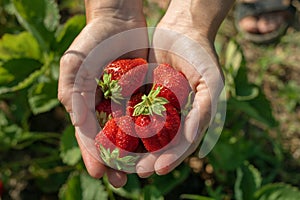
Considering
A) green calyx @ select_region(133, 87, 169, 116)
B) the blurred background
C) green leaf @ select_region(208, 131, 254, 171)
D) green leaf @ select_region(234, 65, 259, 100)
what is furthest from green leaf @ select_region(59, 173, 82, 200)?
green leaf @ select_region(234, 65, 259, 100)

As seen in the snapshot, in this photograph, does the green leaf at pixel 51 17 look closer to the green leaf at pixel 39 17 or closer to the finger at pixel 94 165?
the green leaf at pixel 39 17

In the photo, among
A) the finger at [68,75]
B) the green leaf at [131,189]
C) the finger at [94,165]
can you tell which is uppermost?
the finger at [68,75]

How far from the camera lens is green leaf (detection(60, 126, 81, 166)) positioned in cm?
179

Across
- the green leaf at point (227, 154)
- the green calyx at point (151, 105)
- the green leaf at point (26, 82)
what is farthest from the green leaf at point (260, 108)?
the green leaf at point (26, 82)

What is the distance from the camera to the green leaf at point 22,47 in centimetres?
189

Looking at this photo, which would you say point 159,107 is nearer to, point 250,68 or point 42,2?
point 42,2

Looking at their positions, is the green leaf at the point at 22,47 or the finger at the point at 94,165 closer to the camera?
the finger at the point at 94,165

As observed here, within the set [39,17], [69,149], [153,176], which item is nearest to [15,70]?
[39,17]

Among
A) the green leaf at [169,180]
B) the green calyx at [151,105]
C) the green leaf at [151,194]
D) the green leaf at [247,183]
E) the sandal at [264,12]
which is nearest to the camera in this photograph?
the green calyx at [151,105]

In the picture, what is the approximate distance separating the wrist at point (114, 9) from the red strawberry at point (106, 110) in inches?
12.3

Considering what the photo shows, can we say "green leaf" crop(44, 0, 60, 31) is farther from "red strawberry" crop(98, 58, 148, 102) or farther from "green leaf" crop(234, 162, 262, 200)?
"green leaf" crop(234, 162, 262, 200)

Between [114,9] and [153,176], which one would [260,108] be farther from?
[114,9]

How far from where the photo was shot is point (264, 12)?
2436 mm

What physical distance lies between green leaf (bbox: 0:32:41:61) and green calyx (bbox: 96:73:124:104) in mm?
483
